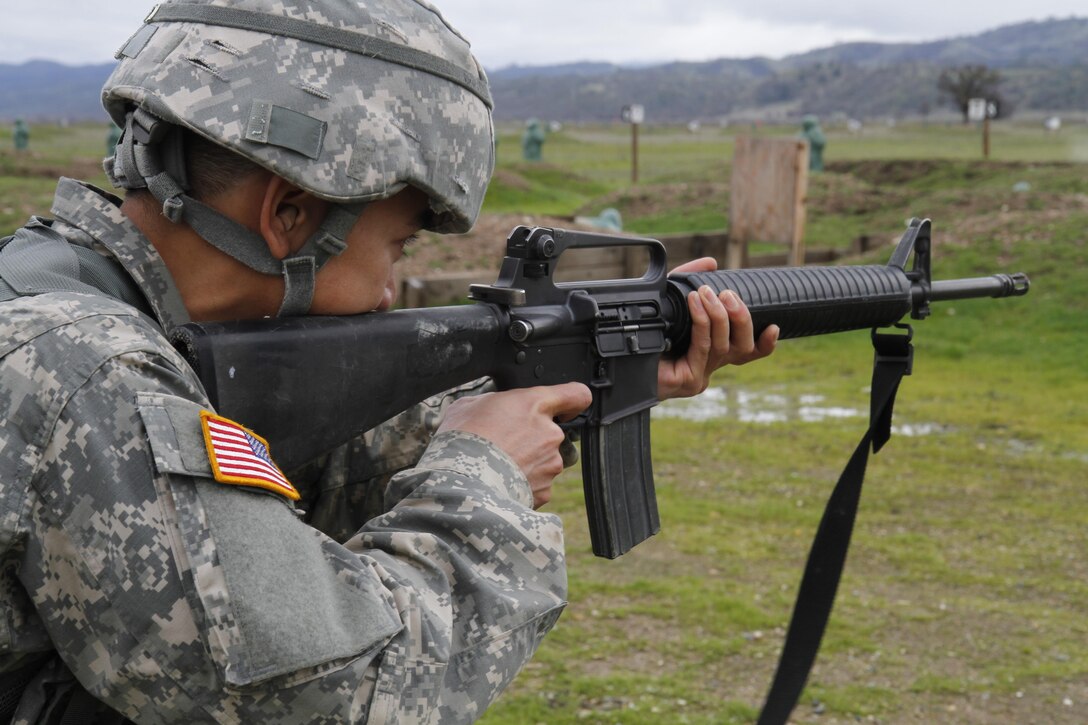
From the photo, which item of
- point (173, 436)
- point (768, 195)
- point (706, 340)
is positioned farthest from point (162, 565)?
point (768, 195)

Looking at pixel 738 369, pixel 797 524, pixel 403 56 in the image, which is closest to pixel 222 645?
pixel 403 56

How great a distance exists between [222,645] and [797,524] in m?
6.10

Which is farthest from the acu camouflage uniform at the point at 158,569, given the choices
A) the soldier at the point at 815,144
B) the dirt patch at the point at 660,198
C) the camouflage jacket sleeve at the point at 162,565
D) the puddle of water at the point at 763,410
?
the soldier at the point at 815,144

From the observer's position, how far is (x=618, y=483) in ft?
9.39

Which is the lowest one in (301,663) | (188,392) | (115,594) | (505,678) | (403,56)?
(505,678)

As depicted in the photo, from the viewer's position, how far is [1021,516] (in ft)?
24.5

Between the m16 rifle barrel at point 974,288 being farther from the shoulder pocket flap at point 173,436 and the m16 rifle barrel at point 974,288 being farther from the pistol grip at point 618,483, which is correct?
the shoulder pocket flap at point 173,436

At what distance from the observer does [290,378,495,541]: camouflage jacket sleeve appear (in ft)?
8.13

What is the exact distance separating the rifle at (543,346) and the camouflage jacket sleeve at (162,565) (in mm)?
273

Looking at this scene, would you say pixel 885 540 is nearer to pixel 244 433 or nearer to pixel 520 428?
pixel 520 428

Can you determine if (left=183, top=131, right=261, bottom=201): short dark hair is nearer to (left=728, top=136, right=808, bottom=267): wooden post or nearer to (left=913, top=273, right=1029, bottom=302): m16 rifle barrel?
(left=913, top=273, right=1029, bottom=302): m16 rifle barrel

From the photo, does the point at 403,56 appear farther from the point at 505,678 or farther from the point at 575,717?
the point at 575,717

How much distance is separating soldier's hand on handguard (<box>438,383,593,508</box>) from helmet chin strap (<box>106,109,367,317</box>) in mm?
387

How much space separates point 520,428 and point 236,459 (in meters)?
0.72
